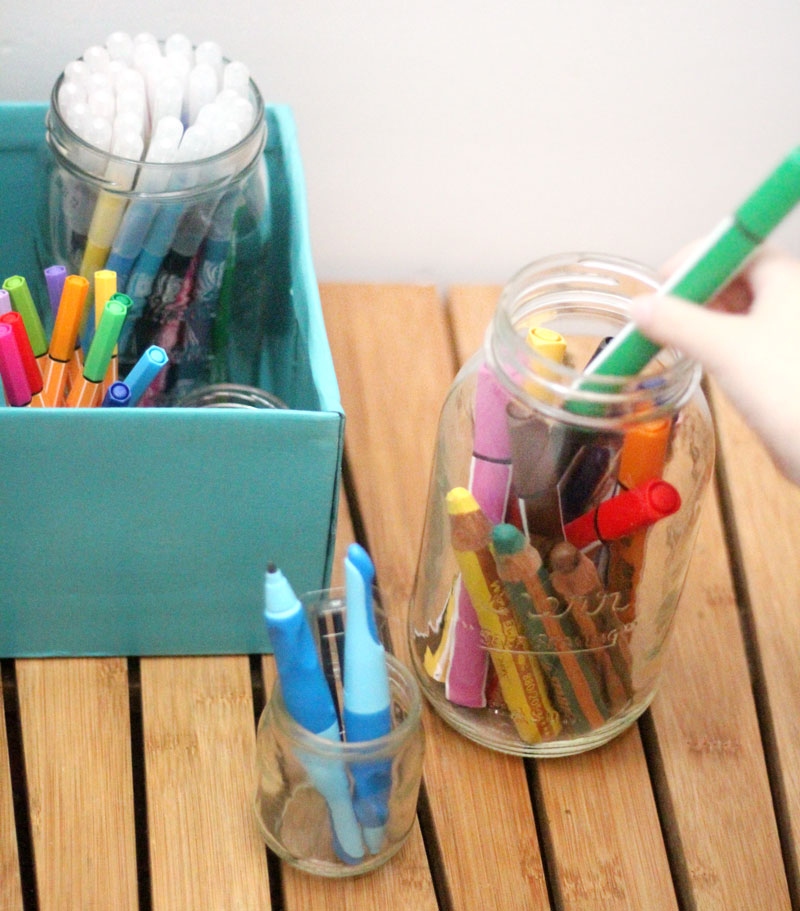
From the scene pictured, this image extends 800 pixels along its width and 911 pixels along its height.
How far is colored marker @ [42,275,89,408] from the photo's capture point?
389mm

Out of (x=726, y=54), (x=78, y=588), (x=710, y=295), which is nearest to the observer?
(x=710, y=295)

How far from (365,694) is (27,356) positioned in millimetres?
166

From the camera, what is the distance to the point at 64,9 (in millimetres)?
464

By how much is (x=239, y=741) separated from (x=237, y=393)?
0.46 feet

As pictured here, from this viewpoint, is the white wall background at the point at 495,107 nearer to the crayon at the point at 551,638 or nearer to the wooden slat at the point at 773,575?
the wooden slat at the point at 773,575

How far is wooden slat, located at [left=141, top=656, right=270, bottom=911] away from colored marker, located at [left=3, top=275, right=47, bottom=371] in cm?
13

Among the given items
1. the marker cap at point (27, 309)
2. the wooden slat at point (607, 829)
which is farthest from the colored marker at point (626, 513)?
the marker cap at point (27, 309)

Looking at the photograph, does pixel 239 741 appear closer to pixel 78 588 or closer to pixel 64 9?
pixel 78 588

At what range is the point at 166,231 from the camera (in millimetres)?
415

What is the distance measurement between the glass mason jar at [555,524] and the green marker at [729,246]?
0.04 ft

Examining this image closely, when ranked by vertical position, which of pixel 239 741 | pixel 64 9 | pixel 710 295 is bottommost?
pixel 239 741

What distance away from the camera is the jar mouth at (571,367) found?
13.0 inches

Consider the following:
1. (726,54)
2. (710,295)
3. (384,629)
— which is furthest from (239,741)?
(726,54)

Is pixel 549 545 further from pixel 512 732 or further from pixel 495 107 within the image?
pixel 495 107
